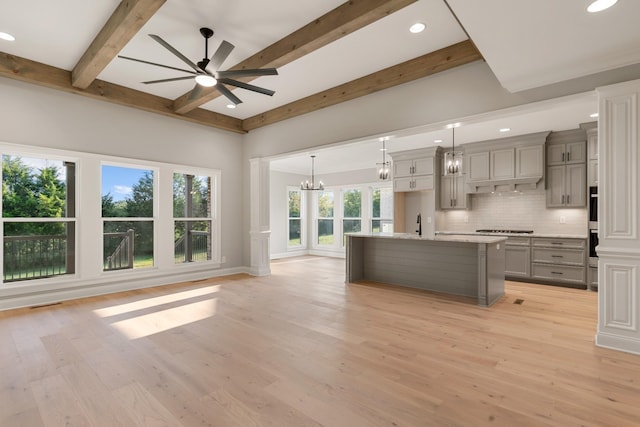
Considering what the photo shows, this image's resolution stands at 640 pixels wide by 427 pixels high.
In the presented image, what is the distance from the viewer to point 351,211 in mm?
9852

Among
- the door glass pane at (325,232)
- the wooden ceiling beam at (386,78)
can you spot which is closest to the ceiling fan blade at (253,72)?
the wooden ceiling beam at (386,78)

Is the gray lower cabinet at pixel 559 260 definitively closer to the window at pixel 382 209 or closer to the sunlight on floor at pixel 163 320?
the window at pixel 382 209

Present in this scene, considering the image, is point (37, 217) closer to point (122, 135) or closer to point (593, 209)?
point (122, 135)

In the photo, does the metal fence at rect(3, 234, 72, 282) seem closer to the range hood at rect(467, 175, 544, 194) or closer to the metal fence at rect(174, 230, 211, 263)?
the metal fence at rect(174, 230, 211, 263)

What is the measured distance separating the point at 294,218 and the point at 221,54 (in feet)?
24.8

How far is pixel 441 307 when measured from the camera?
4227 mm

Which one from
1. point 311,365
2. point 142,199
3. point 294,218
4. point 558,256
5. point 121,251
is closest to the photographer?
point 311,365

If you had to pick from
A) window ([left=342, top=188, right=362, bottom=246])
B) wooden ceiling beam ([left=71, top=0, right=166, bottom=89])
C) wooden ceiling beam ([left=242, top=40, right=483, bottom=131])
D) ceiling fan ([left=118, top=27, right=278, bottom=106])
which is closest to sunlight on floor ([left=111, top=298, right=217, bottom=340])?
ceiling fan ([left=118, top=27, right=278, bottom=106])

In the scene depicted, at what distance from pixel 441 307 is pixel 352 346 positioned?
6.01 feet

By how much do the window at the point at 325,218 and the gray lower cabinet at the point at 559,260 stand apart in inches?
223

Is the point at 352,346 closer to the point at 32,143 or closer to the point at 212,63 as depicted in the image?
the point at 212,63

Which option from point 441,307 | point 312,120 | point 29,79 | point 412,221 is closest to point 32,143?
point 29,79

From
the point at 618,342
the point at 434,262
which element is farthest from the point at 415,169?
the point at 618,342

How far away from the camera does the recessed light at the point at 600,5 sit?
208 centimetres
